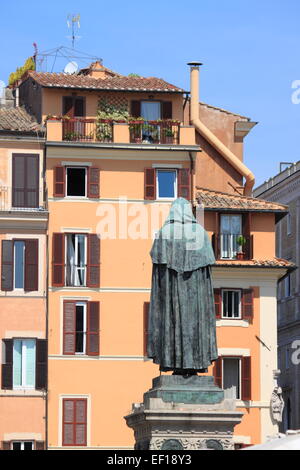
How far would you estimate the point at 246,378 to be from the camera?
71188 mm

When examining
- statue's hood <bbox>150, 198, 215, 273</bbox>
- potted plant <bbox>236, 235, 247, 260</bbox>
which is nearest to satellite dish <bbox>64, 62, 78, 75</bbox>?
potted plant <bbox>236, 235, 247, 260</bbox>

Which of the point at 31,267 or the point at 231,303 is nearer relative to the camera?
the point at 31,267

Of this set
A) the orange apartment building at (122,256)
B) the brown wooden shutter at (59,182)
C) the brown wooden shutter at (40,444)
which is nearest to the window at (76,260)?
the orange apartment building at (122,256)

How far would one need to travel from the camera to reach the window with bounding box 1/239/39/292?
69875 millimetres

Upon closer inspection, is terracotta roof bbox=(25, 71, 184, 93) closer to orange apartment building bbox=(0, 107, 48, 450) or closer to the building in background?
orange apartment building bbox=(0, 107, 48, 450)

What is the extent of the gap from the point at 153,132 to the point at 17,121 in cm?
559

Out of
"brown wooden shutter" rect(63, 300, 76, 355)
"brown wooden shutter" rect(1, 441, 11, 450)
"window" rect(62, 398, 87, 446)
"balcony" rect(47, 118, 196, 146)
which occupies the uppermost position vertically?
"balcony" rect(47, 118, 196, 146)

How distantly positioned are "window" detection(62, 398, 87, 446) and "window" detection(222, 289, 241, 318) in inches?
275

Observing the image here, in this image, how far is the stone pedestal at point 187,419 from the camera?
130 ft

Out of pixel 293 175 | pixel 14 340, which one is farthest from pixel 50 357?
pixel 293 175

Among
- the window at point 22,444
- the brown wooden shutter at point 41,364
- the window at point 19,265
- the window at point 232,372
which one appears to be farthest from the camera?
the window at point 232,372

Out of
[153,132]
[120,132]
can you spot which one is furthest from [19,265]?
[153,132]

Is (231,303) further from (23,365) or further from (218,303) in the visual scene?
(23,365)

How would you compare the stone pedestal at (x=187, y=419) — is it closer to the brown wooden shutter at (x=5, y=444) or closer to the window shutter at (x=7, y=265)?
the brown wooden shutter at (x=5, y=444)
